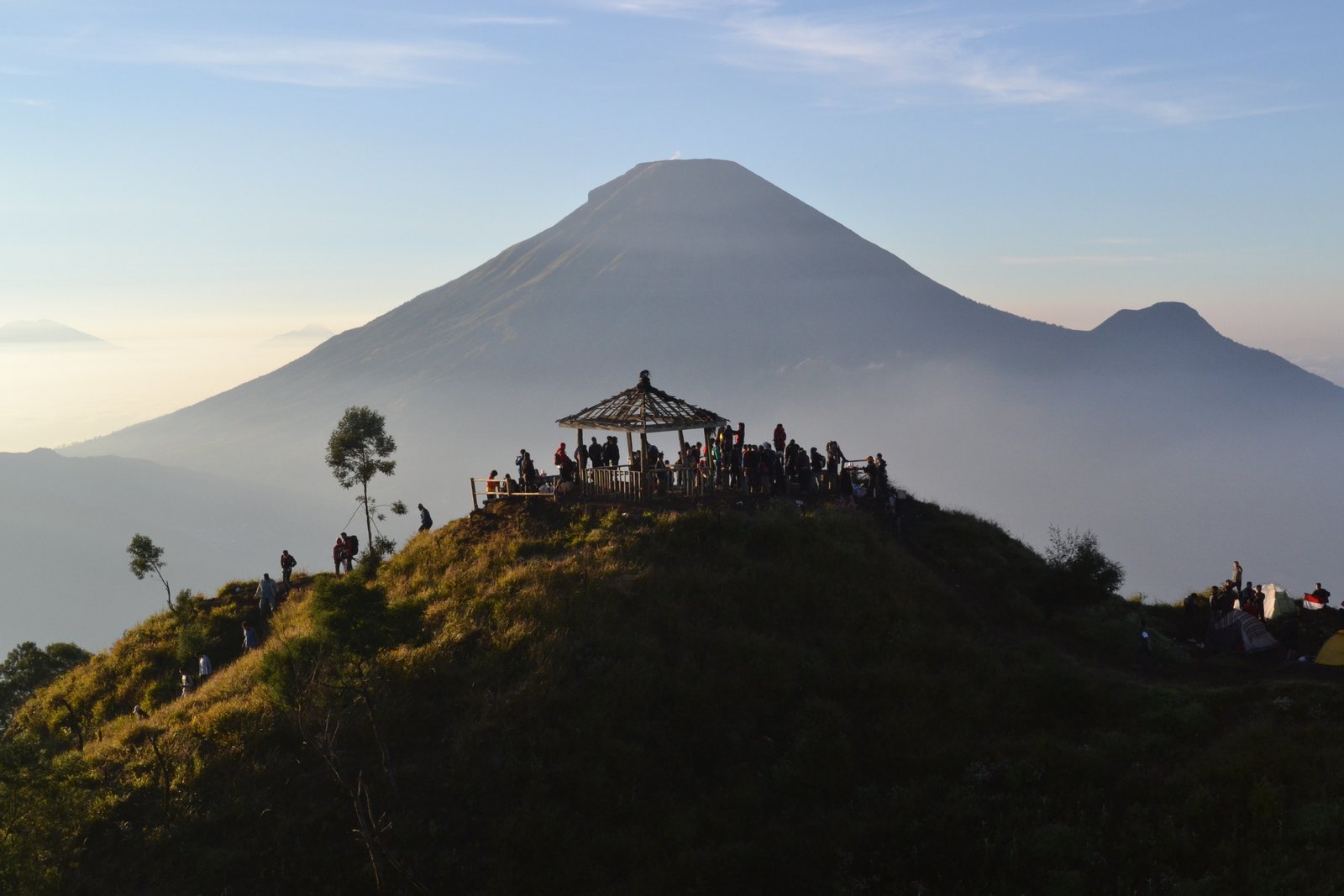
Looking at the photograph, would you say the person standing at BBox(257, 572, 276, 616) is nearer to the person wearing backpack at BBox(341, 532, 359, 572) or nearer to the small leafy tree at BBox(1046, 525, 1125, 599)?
the person wearing backpack at BBox(341, 532, 359, 572)

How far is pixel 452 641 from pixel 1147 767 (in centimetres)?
1311

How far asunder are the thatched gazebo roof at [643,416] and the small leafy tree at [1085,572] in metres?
9.15

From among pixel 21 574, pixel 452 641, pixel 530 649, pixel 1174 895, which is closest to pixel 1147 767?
pixel 1174 895

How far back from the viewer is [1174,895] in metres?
13.2

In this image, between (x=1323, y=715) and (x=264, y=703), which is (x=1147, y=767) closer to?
(x=1323, y=715)

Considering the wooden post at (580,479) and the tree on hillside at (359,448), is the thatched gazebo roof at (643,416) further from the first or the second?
the tree on hillside at (359,448)

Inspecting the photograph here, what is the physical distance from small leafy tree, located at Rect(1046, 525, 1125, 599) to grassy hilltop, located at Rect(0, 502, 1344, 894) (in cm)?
93

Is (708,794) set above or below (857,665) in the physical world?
below

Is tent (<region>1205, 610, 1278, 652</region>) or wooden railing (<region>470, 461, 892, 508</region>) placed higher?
wooden railing (<region>470, 461, 892, 508</region>)

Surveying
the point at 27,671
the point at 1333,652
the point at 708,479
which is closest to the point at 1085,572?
the point at 1333,652

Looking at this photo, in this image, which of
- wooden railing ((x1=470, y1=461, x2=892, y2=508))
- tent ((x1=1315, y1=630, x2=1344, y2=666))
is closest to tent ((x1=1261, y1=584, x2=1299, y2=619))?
tent ((x1=1315, y1=630, x2=1344, y2=666))

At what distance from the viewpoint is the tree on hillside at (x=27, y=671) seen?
33188mm

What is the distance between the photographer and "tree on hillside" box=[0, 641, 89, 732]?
33.2 m

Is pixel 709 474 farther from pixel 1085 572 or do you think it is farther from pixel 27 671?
pixel 27 671
